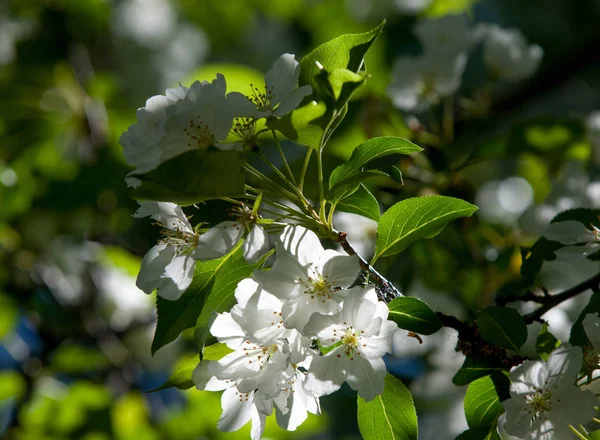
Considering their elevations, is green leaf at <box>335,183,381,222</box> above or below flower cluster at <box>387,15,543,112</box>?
above

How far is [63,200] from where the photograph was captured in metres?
1.64

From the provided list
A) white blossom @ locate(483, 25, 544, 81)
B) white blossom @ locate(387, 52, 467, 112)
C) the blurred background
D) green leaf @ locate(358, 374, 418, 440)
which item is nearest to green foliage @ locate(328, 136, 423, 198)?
green leaf @ locate(358, 374, 418, 440)

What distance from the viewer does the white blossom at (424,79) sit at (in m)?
1.21

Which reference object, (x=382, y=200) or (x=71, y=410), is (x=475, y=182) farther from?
(x=71, y=410)

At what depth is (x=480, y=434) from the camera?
0.66 meters

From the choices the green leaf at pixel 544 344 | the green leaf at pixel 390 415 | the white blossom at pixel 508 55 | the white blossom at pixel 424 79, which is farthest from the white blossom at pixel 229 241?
the white blossom at pixel 508 55

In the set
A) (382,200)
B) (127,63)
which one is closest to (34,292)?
(127,63)

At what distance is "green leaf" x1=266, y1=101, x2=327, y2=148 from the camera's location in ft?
1.85

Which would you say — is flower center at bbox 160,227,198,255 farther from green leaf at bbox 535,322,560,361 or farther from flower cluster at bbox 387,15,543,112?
flower cluster at bbox 387,15,543,112

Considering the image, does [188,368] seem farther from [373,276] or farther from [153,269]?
[373,276]

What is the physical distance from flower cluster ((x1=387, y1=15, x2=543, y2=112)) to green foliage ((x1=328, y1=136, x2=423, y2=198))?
651 mm

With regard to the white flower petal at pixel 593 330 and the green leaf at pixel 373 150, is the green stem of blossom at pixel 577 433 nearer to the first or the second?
the white flower petal at pixel 593 330

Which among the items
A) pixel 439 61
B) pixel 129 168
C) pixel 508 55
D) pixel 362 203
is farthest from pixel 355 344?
pixel 129 168

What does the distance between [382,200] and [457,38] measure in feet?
1.21
